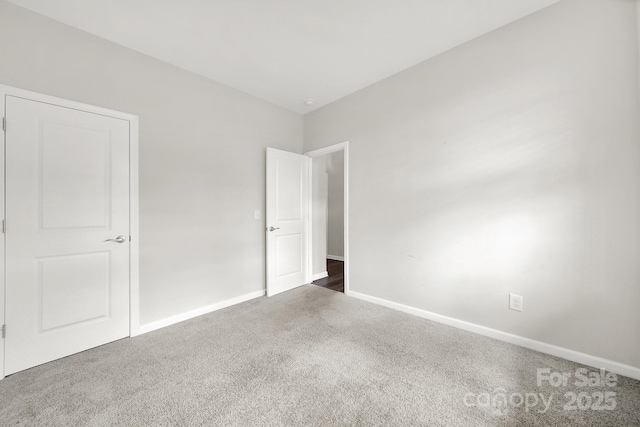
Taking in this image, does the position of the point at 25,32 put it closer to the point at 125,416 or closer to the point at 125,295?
the point at 125,295

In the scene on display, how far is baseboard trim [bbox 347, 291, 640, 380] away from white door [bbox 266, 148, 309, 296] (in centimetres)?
143

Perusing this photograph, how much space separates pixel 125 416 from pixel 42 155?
191cm

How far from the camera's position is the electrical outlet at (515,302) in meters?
1.99

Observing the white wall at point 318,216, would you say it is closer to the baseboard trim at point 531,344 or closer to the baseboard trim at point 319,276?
the baseboard trim at point 319,276

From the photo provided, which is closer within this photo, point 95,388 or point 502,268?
point 95,388

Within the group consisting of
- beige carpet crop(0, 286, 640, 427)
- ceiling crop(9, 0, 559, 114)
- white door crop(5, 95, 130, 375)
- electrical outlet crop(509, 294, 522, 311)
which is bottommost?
beige carpet crop(0, 286, 640, 427)

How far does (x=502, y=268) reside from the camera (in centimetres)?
208

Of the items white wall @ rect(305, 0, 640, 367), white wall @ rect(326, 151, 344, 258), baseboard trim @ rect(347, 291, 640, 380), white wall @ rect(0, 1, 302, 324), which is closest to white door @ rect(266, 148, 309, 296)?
white wall @ rect(0, 1, 302, 324)

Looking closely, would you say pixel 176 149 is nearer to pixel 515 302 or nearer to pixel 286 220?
pixel 286 220

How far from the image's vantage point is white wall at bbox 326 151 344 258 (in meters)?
5.77

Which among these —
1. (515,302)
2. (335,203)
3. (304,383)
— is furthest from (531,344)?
(335,203)

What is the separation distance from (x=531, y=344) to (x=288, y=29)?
3.29 metres

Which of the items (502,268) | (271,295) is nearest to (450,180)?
(502,268)

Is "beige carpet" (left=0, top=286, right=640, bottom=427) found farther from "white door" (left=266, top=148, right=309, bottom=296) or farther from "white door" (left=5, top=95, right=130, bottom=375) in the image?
"white door" (left=266, top=148, right=309, bottom=296)
